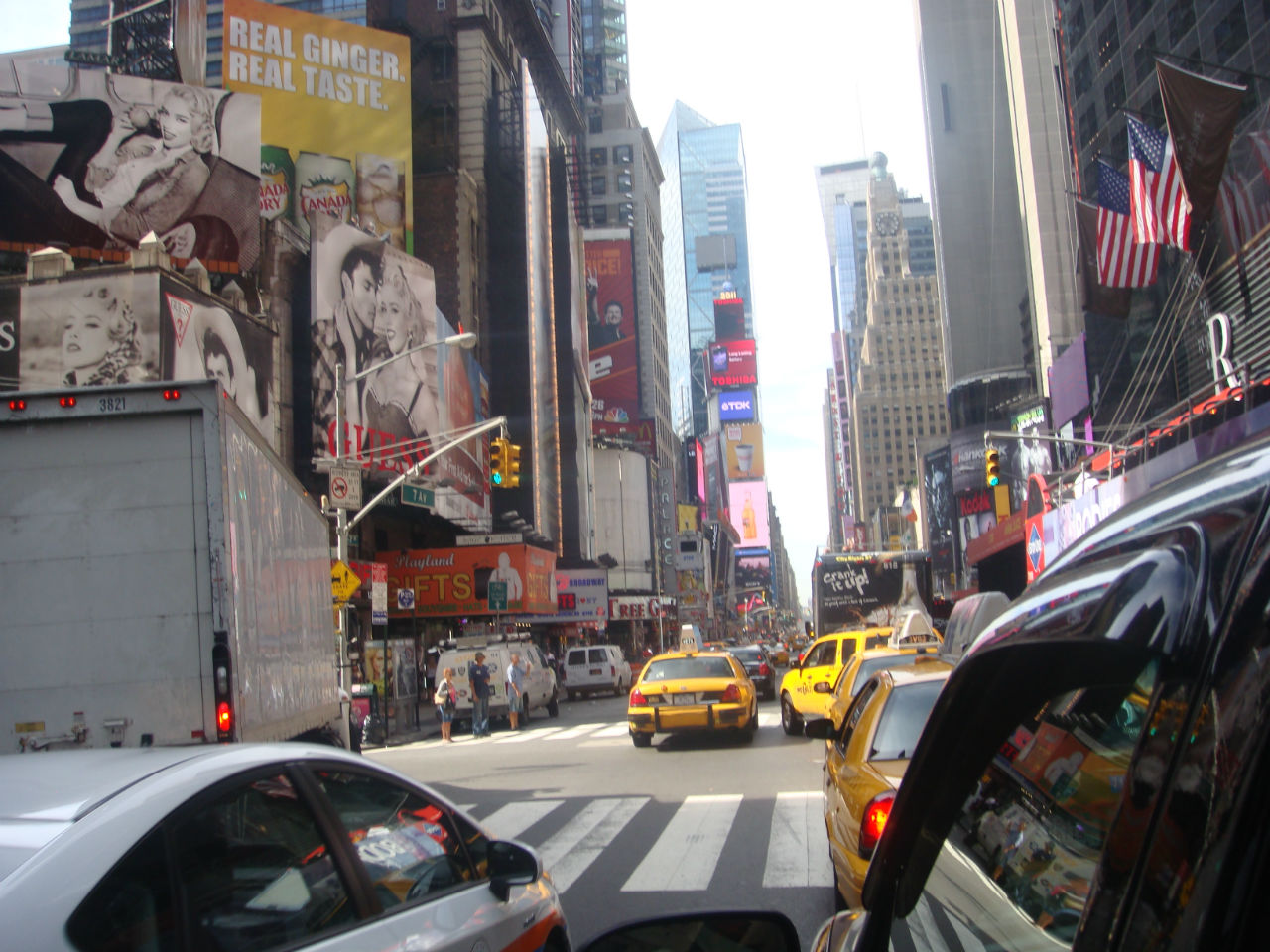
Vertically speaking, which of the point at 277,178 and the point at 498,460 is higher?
the point at 277,178

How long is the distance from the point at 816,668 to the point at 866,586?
557 inches

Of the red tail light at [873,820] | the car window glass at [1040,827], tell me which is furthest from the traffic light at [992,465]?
the car window glass at [1040,827]

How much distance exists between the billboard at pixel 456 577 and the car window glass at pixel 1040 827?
4148 cm

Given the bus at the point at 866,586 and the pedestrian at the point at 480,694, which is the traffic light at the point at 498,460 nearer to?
the pedestrian at the point at 480,694

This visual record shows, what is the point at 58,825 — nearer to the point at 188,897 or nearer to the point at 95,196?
the point at 188,897

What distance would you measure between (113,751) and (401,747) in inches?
799

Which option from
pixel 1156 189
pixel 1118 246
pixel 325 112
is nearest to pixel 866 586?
pixel 1118 246

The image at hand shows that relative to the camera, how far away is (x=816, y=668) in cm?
1888

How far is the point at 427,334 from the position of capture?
41.2 meters

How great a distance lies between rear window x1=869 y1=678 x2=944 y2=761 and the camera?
6496 mm

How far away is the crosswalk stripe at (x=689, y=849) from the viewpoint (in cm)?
815

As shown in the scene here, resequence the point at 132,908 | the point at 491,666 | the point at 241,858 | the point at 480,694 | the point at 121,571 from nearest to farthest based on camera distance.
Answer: the point at 132,908
the point at 241,858
the point at 121,571
the point at 480,694
the point at 491,666

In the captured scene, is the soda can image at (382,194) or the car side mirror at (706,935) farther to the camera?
the soda can image at (382,194)

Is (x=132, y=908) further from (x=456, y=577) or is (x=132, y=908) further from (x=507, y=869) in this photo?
(x=456, y=577)
